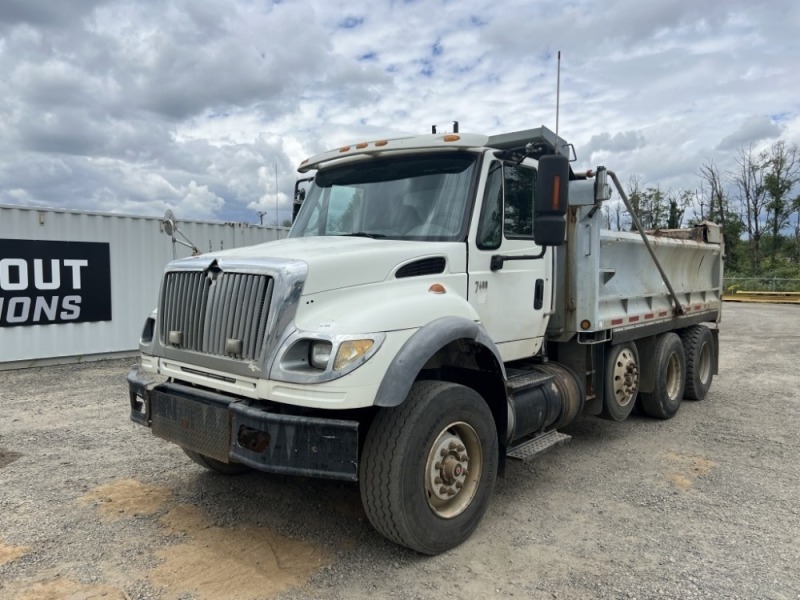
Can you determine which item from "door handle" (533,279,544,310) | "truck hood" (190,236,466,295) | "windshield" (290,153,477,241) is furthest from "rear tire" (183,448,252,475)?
"door handle" (533,279,544,310)

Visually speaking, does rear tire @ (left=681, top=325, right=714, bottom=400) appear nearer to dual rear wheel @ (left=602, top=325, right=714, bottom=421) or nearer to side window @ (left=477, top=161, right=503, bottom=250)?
dual rear wheel @ (left=602, top=325, right=714, bottom=421)

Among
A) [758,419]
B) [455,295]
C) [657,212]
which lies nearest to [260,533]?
[455,295]

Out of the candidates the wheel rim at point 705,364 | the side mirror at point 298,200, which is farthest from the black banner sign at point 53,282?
the wheel rim at point 705,364

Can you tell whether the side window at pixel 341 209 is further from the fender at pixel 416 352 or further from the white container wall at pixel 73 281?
the white container wall at pixel 73 281

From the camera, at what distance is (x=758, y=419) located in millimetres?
6738

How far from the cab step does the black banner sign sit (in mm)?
9170

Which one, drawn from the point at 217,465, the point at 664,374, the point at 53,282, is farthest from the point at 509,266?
the point at 53,282

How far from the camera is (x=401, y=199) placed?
420cm

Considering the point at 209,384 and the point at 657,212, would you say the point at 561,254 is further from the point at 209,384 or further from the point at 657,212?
the point at 657,212

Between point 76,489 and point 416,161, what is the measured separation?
360 centimetres

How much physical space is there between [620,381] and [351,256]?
3651 millimetres

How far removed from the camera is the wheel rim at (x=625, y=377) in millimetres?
5879

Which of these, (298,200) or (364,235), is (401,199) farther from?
(298,200)

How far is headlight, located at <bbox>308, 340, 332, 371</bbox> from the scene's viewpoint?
10.1ft
